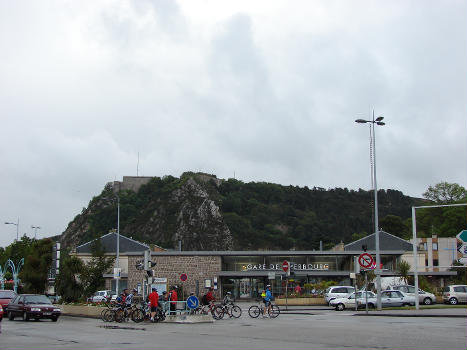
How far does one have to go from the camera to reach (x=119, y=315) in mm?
28859

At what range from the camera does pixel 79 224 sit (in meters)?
159

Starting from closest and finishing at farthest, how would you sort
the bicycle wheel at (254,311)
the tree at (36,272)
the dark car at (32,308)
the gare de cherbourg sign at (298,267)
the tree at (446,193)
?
the dark car at (32,308) < the bicycle wheel at (254,311) < the tree at (36,272) < the gare de cherbourg sign at (298,267) < the tree at (446,193)

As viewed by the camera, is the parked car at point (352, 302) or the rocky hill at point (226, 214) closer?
the parked car at point (352, 302)

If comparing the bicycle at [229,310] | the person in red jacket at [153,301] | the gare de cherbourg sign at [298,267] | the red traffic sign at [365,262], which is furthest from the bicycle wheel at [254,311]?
the gare de cherbourg sign at [298,267]

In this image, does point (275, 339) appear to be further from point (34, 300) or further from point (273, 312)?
point (34, 300)

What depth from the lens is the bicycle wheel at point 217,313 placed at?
30797 mm

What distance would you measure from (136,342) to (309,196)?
169m

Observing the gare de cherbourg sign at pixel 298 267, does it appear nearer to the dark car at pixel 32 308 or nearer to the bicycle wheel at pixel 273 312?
the bicycle wheel at pixel 273 312

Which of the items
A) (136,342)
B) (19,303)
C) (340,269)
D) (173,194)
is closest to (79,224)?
(173,194)

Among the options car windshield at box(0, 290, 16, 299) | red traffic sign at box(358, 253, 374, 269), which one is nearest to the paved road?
red traffic sign at box(358, 253, 374, 269)

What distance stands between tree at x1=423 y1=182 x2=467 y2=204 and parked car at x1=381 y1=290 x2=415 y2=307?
79308 millimetres

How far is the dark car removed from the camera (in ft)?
95.1

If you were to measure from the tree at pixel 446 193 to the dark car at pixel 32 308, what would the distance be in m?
97.9

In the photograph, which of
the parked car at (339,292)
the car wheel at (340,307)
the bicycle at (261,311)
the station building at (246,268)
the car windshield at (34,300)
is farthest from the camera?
the station building at (246,268)
